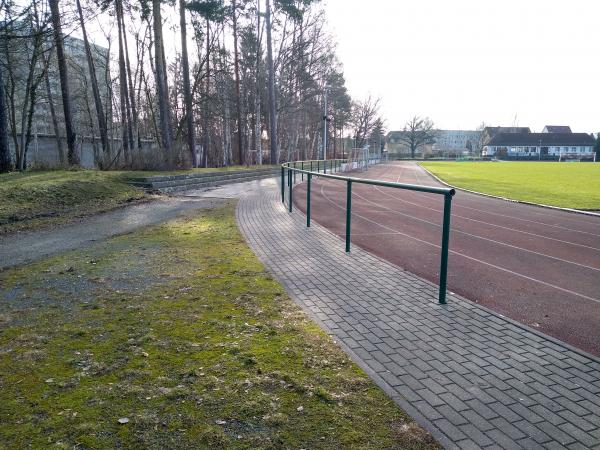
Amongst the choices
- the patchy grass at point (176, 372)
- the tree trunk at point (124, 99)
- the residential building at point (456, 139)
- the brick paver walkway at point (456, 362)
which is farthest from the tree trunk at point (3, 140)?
the residential building at point (456, 139)

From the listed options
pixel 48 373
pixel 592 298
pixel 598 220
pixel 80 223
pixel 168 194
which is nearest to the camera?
pixel 48 373

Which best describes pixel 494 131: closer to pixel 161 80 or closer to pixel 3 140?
pixel 161 80

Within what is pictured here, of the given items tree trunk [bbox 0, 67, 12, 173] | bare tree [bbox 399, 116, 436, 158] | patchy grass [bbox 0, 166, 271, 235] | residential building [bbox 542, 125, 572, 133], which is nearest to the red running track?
patchy grass [bbox 0, 166, 271, 235]

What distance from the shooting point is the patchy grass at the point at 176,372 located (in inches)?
106

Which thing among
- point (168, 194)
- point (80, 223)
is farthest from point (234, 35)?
point (80, 223)

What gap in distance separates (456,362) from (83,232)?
335 inches

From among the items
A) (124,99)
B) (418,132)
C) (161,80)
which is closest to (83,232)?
(161,80)

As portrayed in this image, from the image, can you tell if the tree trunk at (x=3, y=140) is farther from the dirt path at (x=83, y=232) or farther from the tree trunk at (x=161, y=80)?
the dirt path at (x=83, y=232)

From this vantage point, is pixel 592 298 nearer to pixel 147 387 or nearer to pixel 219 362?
pixel 219 362

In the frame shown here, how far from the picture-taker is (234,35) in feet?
108

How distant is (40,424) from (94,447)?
474 millimetres

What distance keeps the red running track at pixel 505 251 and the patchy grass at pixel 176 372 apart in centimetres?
263

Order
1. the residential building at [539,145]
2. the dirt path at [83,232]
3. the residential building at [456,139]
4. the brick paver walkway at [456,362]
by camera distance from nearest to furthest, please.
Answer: the brick paver walkway at [456,362] < the dirt path at [83,232] < the residential building at [539,145] < the residential building at [456,139]

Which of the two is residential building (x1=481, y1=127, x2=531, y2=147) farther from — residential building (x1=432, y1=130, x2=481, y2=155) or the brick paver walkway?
the brick paver walkway
